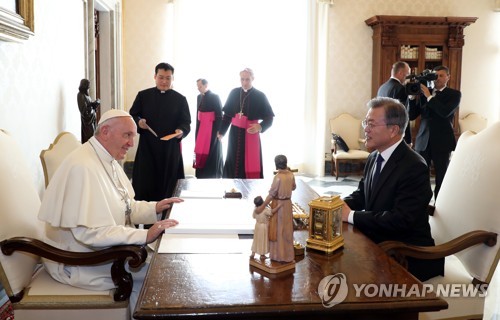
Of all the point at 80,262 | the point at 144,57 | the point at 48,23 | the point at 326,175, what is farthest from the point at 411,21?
the point at 80,262

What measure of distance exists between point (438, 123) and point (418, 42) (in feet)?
10.6

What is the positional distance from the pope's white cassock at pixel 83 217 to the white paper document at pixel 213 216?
0.21 metres

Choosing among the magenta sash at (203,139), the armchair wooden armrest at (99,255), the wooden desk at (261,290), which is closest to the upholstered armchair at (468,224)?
the wooden desk at (261,290)

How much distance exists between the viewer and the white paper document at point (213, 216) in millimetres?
2104

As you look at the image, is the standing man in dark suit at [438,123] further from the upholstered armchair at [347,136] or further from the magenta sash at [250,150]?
the upholstered armchair at [347,136]

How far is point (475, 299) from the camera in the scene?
231 cm

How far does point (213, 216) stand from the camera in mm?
2342

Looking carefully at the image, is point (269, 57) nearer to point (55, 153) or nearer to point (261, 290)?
point (55, 153)

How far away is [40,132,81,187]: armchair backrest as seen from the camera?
110 inches

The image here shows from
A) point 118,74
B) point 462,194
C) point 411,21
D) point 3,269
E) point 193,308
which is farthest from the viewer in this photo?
point 411,21

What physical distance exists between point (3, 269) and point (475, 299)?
6.90 ft

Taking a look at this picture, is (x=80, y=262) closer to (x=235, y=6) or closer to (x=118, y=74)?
(x=118, y=74)

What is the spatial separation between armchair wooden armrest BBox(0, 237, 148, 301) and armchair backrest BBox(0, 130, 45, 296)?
0.07 meters

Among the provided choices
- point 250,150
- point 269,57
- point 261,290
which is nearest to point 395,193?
point 261,290
